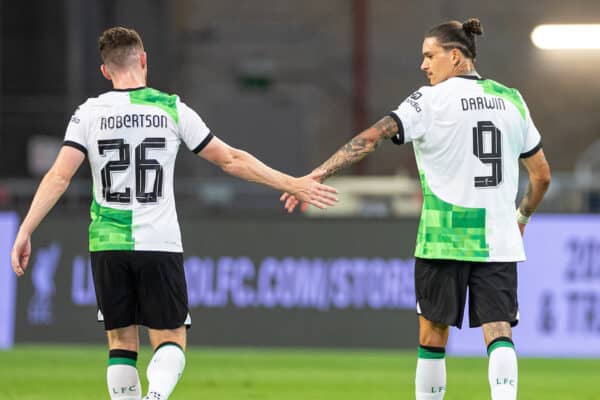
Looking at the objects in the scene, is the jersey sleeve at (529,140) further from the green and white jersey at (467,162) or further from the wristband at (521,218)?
the wristband at (521,218)

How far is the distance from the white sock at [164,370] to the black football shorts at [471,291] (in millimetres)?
1277

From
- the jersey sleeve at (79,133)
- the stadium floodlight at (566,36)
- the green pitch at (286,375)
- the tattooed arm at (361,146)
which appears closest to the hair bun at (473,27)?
the tattooed arm at (361,146)

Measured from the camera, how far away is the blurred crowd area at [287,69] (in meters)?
21.5

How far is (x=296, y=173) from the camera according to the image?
20719 mm

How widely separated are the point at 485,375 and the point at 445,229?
4.63 meters

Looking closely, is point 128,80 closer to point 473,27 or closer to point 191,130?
point 191,130

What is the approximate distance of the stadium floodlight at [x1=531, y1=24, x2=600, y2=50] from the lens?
21906mm

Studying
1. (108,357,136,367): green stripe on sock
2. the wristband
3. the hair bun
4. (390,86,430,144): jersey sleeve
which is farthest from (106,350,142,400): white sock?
the hair bun

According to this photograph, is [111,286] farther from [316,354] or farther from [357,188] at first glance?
[357,188]

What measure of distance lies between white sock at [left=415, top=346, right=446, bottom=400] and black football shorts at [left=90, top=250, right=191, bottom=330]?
1.27 m

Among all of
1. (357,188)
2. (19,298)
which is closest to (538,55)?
(357,188)

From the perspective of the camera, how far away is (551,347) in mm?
12508

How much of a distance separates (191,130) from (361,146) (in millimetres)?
899

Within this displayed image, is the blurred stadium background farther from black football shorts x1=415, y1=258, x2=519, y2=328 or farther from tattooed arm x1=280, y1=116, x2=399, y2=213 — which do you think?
tattooed arm x1=280, y1=116, x2=399, y2=213
